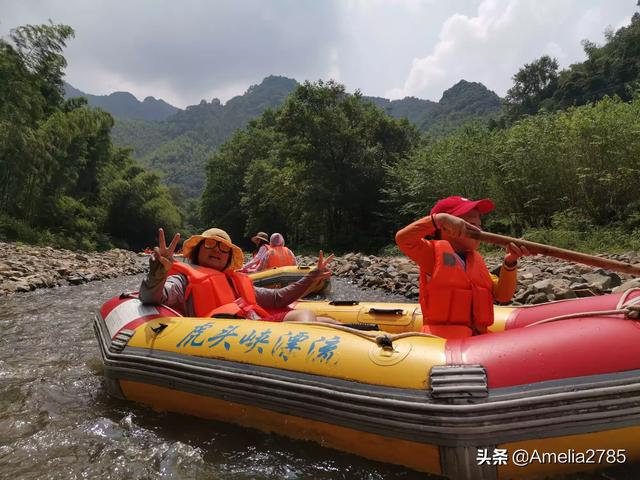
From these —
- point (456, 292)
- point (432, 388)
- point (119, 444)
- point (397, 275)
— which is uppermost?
point (456, 292)

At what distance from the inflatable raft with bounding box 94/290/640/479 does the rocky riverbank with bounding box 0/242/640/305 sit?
8.12ft

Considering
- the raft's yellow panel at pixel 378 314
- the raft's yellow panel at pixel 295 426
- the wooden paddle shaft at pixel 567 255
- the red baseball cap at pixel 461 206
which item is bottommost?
the raft's yellow panel at pixel 295 426

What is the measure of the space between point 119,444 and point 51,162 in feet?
56.7

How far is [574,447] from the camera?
2076 millimetres

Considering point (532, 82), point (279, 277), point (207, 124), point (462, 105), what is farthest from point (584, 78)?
point (207, 124)

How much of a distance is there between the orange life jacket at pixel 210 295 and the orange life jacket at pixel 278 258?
172 inches

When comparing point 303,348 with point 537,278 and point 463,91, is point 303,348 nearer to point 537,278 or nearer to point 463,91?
point 537,278

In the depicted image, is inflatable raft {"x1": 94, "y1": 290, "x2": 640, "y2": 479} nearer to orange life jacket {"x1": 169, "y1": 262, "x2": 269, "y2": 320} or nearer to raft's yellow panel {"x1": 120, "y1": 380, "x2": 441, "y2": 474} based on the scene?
raft's yellow panel {"x1": 120, "y1": 380, "x2": 441, "y2": 474}

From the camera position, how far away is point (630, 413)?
6.68 ft

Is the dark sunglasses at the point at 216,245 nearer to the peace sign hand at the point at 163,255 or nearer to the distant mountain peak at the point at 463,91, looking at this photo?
the peace sign hand at the point at 163,255

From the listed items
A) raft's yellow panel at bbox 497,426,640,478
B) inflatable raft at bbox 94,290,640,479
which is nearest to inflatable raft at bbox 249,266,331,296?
inflatable raft at bbox 94,290,640,479

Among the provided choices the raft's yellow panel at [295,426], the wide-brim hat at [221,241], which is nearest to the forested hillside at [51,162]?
the wide-brim hat at [221,241]

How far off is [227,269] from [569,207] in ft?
36.4

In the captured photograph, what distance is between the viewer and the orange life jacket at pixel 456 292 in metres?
2.96
